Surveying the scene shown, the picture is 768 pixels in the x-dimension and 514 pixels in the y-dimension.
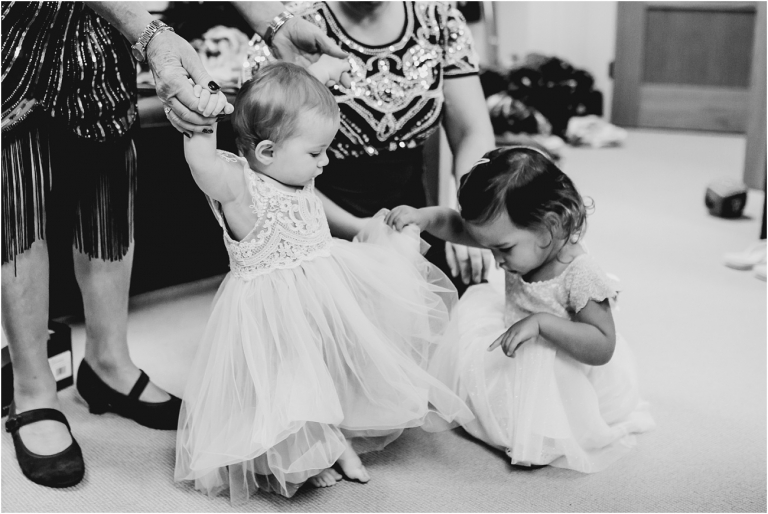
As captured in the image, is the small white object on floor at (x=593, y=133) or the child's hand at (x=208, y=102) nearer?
the child's hand at (x=208, y=102)

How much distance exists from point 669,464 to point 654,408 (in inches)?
8.4

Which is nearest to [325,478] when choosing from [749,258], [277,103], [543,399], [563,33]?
[543,399]

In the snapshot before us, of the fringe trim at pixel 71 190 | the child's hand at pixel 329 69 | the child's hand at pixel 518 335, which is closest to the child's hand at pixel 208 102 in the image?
the child's hand at pixel 329 69

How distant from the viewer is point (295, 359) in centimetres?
114

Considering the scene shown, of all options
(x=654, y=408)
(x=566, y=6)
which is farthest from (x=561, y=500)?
(x=566, y=6)

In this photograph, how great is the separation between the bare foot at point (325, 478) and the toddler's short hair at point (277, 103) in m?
0.52

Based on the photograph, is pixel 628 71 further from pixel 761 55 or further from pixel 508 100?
pixel 761 55

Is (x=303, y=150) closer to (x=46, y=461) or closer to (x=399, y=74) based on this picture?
(x=399, y=74)

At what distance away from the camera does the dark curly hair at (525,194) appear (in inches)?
47.6

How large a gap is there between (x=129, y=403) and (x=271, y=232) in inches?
20.6

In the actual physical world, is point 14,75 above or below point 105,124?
above

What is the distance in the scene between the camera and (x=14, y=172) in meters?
1.21

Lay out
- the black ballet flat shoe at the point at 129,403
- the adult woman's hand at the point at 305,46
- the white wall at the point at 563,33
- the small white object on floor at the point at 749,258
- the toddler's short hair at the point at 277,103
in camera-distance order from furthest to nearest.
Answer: the white wall at the point at 563,33
the small white object on floor at the point at 749,258
the black ballet flat shoe at the point at 129,403
the adult woman's hand at the point at 305,46
the toddler's short hair at the point at 277,103

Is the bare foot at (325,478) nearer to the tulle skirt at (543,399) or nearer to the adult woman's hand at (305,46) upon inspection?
the tulle skirt at (543,399)
